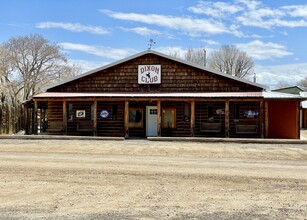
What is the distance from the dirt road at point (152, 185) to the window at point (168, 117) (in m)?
9.69

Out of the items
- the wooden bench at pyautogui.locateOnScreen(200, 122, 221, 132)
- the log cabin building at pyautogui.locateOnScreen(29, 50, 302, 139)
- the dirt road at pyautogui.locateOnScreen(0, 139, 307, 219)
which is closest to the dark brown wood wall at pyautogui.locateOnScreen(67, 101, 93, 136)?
the log cabin building at pyautogui.locateOnScreen(29, 50, 302, 139)

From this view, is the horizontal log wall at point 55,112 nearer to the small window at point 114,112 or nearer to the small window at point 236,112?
the small window at point 114,112

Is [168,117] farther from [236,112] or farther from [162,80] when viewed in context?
[236,112]

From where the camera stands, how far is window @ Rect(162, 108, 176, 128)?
82.9ft

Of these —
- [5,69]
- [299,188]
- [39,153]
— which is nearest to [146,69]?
[39,153]

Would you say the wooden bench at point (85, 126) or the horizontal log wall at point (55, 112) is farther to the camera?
the horizontal log wall at point (55, 112)

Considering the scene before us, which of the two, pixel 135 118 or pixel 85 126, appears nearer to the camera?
pixel 85 126

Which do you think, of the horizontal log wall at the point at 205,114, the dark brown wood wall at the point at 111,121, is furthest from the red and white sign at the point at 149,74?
the horizontal log wall at the point at 205,114

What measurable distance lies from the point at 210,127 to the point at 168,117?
268 cm

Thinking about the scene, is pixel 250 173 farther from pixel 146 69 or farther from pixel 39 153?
pixel 146 69

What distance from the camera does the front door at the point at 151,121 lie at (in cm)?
2550

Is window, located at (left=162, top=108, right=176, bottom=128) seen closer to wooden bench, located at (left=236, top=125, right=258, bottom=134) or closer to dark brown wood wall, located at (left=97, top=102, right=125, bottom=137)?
dark brown wood wall, located at (left=97, top=102, right=125, bottom=137)

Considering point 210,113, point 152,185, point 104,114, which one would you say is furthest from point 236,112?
point 152,185

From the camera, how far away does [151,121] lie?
25.6 m
